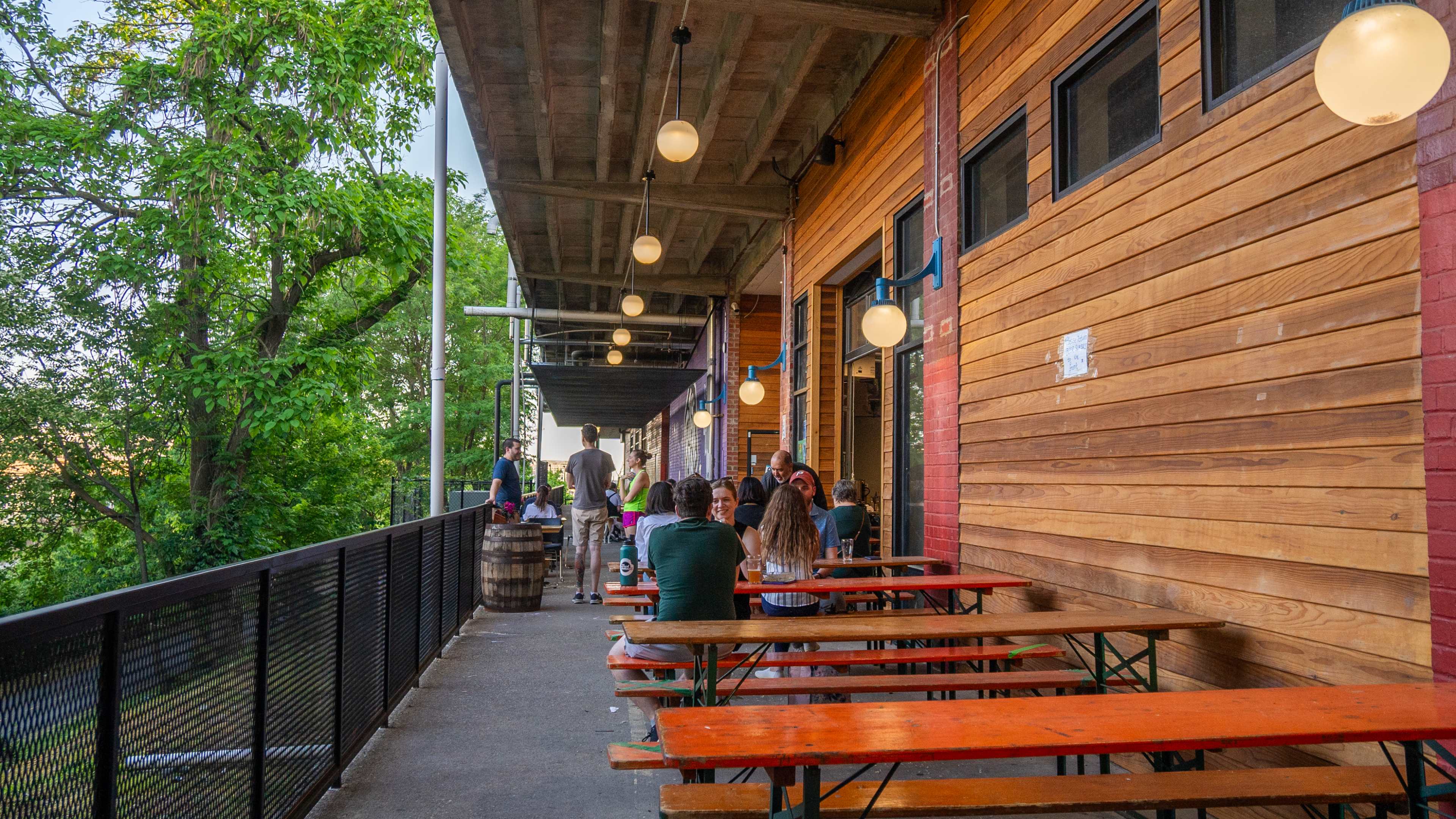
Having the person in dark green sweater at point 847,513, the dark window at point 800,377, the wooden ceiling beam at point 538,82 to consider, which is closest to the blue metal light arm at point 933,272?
the person in dark green sweater at point 847,513

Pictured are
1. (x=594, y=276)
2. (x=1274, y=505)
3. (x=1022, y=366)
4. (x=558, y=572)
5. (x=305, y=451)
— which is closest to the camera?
(x=1274, y=505)

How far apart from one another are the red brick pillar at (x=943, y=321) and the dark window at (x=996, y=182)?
0.09 meters

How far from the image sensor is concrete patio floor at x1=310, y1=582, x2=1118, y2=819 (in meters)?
3.81

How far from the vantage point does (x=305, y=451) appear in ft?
60.5

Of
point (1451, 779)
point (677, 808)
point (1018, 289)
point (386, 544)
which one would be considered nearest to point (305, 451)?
point (386, 544)

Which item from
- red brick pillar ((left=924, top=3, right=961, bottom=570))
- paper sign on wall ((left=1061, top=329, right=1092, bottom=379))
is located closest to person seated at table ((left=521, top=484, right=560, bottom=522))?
red brick pillar ((left=924, top=3, right=961, bottom=570))

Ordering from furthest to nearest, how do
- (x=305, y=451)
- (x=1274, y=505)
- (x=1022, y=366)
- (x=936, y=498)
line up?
(x=305, y=451) < (x=936, y=498) < (x=1022, y=366) < (x=1274, y=505)

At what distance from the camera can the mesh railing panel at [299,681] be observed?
321cm

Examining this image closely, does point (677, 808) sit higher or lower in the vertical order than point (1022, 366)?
lower

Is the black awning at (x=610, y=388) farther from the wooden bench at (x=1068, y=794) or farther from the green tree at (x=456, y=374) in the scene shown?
the wooden bench at (x=1068, y=794)

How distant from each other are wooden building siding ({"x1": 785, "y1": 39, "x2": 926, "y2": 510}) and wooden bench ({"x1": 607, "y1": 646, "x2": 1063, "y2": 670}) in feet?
11.7

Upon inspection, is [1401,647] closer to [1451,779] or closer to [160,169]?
[1451,779]

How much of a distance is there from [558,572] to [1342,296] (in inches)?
430

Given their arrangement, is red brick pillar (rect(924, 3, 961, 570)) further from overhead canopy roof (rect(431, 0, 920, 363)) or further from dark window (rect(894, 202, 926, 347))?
dark window (rect(894, 202, 926, 347))
